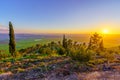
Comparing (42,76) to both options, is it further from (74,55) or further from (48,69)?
(74,55)

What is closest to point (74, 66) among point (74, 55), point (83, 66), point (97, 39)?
point (83, 66)

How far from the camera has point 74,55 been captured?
7.94m

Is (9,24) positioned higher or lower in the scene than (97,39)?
higher

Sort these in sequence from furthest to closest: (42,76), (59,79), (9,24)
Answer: (9,24), (42,76), (59,79)

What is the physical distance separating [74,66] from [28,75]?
1.89m

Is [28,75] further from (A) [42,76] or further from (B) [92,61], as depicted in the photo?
(B) [92,61]

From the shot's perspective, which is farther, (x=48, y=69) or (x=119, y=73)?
(x=48, y=69)

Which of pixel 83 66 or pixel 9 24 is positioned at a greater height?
pixel 9 24

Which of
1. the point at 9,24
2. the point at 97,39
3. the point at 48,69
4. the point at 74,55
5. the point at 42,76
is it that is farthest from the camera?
the point at 9,24

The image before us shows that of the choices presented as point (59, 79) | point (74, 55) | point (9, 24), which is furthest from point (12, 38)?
point (59, 79)

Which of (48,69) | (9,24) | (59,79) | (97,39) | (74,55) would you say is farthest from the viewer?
(9,24)

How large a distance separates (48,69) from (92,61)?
2.18 m

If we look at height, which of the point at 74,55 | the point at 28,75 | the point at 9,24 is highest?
the point at 9,24

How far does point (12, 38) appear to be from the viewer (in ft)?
88.1
